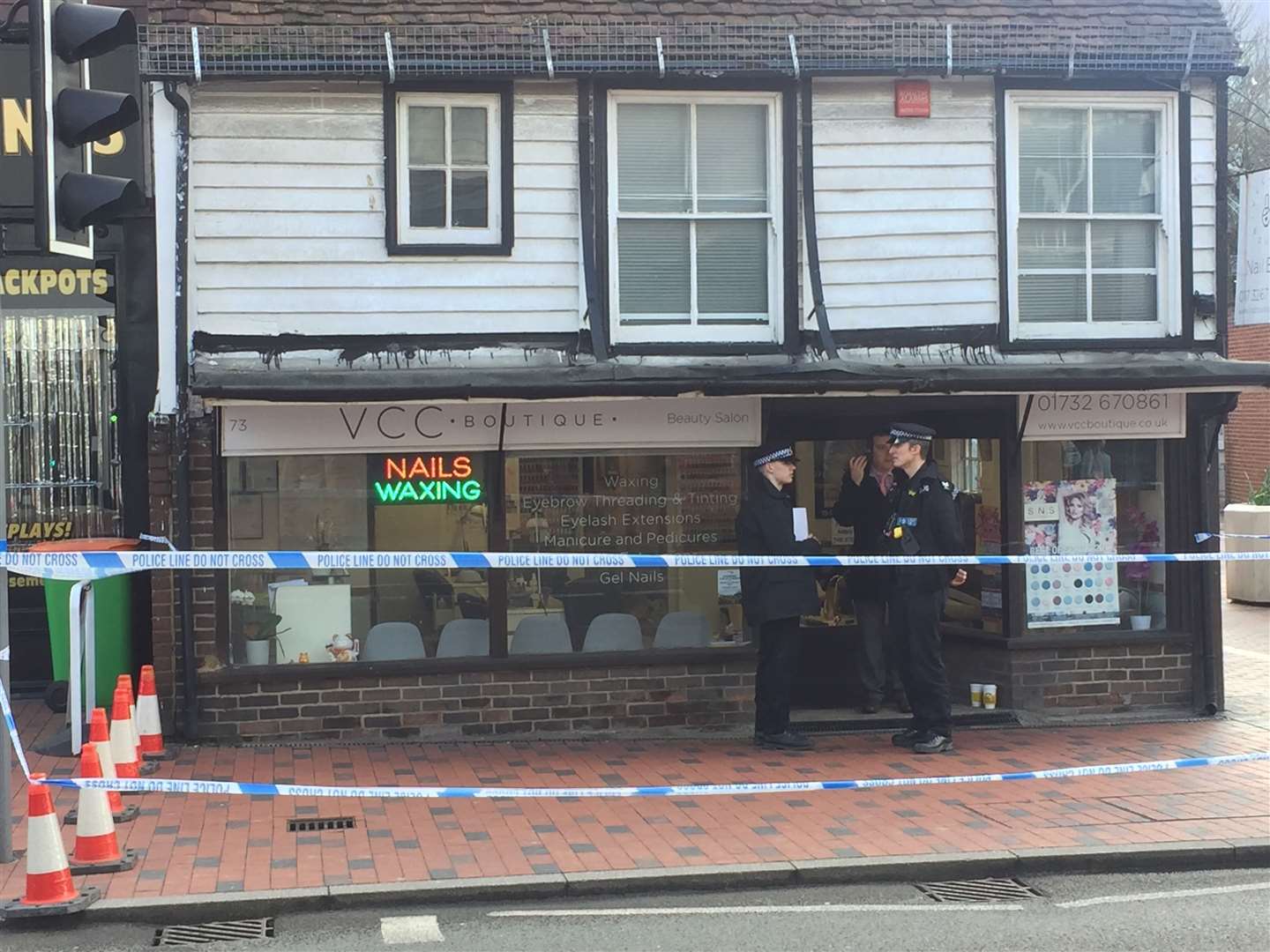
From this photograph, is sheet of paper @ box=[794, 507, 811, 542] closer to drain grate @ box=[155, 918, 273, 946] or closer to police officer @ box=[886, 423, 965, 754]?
police officer @ box=[886, 423, 965, 754]

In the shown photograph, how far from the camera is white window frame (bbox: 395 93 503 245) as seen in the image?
9367mm

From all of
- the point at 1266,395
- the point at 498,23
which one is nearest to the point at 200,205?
the point at 498,23

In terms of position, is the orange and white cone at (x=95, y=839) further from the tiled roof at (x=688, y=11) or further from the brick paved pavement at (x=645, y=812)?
the tiled roof at (x=688, y=11)

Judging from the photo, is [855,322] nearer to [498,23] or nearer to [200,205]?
[498,23]

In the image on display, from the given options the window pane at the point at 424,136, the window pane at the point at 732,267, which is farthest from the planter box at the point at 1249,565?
the window pane at the point at 424,136

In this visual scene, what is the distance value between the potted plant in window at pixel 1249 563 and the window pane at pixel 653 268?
8840 mm

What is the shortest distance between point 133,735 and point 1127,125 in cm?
767

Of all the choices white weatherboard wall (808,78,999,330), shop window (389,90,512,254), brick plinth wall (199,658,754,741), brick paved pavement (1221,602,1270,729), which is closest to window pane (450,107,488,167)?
shop window (389,90,512,254)

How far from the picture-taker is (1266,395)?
26922 mm

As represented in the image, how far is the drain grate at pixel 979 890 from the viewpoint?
6.36 meters

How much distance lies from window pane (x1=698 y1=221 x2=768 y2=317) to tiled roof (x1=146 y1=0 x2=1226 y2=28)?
139 cm

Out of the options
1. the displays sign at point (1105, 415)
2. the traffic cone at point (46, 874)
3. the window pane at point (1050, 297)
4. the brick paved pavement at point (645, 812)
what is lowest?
the brick paved pavement at point (645, 812)

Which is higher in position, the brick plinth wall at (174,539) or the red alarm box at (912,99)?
the red alarm box at (912,99)

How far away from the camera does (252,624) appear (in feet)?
30.8
